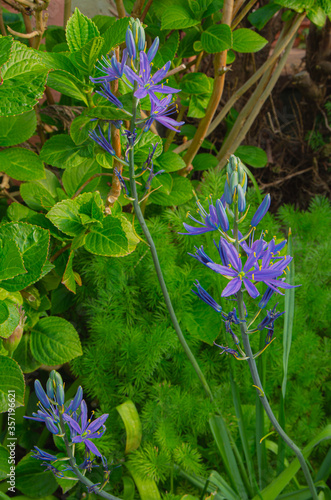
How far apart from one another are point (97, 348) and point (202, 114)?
2.49 feet

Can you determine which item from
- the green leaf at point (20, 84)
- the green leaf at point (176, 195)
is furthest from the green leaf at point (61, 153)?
the green leaf at point (176, 195)

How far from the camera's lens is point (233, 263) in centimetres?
57

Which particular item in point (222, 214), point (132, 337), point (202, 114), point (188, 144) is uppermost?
point (222, 214)

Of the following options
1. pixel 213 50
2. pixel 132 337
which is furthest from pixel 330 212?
pixel 132 337

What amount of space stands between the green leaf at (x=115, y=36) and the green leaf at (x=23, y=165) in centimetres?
29

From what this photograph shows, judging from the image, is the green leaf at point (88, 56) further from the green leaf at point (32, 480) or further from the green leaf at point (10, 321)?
the green leaf at point (32, 480)

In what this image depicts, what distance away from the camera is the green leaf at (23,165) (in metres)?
0.98

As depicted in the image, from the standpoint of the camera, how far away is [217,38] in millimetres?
1098

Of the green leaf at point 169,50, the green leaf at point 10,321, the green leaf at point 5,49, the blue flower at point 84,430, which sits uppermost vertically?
the green leaf at point 169,50

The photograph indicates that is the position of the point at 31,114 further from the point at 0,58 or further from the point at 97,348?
the point at 97,348

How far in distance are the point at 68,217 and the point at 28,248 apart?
111 millimetres

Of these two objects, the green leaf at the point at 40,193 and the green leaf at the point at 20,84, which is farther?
the green leaf at the point at 40,193

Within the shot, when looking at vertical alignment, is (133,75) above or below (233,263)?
above

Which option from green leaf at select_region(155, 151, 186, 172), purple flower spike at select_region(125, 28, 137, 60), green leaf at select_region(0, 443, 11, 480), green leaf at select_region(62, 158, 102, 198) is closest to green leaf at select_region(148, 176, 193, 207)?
green leaf at select_region(155, 151, 186, 172)
